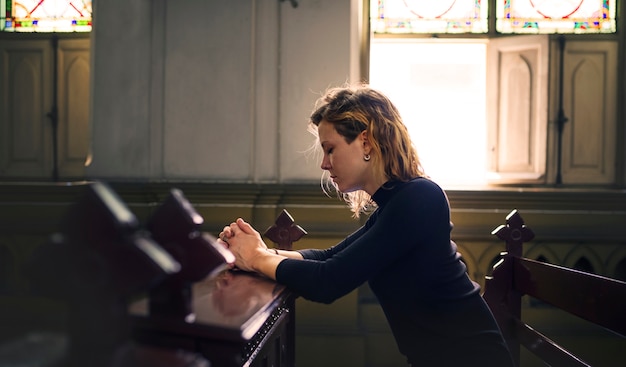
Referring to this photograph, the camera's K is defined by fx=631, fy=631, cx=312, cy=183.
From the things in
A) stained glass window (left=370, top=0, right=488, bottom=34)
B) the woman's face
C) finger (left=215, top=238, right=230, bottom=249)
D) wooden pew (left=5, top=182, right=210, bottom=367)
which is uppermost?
stained glass window (left=370, top=0, right=488, bottom=34)

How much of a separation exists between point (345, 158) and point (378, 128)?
159mm

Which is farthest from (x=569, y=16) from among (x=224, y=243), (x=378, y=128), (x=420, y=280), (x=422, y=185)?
(x=224, y=243)

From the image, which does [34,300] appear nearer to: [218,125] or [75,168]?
[75,168]

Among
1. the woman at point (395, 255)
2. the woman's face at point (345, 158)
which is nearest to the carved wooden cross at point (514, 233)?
the woman at point (395, 255)

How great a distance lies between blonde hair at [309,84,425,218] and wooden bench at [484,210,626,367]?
0.73 meters

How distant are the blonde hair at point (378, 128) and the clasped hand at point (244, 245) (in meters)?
0.48

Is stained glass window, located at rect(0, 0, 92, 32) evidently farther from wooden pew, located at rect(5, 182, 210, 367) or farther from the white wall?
wooden pew, located at rect(5, 182, 210, 367)

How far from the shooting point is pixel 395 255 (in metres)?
2.01

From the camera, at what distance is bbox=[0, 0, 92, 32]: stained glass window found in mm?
5535

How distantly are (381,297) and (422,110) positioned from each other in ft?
10.9

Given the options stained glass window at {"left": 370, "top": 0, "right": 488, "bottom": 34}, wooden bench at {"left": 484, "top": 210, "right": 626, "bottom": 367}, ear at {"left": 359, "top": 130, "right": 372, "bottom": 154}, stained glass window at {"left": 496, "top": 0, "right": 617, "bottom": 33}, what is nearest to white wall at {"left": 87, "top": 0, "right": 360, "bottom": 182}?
stained glass window at {"left": 370, "top": 0, "right": 488, "bottom": 34}

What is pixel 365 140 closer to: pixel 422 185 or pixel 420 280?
pixel 422 185

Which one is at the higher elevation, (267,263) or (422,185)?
(422,185)

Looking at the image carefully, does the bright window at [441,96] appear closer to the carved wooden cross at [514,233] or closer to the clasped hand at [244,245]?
the carved wooden cross at [514,233]
